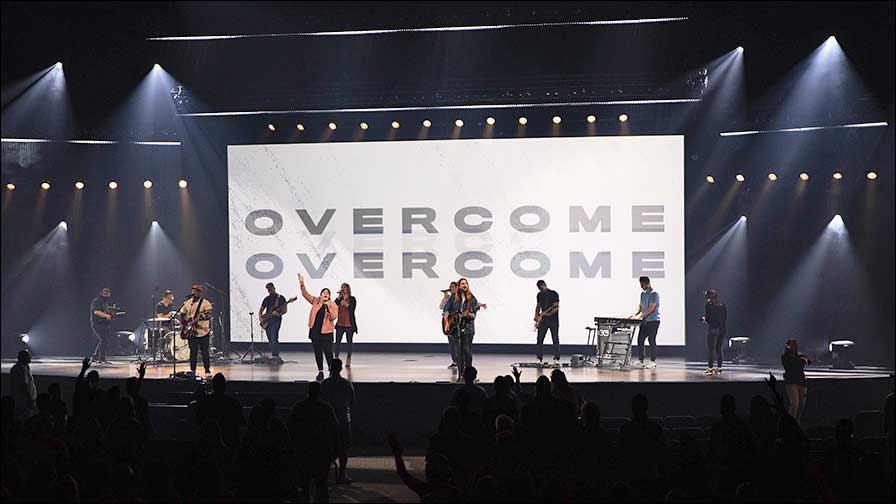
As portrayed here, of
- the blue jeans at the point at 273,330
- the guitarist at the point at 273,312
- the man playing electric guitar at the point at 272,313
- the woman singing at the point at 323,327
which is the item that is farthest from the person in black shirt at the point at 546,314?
the blue jeans at the point at 273,330

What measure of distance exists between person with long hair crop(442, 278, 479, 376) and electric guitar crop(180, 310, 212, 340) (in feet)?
11.8

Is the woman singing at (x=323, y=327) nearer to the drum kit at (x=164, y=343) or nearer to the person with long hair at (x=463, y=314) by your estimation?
the person with long hair at (x=463, y=314)

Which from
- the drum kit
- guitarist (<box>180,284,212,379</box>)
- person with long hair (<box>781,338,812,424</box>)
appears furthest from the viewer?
the drum kit

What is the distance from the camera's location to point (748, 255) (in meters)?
19.2

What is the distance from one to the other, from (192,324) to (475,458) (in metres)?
8.53

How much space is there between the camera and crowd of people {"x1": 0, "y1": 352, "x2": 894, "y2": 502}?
5441 millimetres

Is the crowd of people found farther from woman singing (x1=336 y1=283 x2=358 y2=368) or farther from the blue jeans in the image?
the blue jeans

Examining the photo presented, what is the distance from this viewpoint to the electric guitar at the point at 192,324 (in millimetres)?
14578

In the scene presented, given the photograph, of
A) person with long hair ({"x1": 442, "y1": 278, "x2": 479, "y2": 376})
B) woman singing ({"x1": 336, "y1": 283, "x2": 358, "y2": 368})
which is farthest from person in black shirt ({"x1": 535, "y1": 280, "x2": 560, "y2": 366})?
woman singing ({"x1": 336, "y1": 283, "x2": 358, "y2": 368})

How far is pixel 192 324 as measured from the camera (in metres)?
14.6

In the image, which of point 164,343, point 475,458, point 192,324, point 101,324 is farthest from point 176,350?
point 475,458

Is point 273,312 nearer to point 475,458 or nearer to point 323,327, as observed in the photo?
point 323,327

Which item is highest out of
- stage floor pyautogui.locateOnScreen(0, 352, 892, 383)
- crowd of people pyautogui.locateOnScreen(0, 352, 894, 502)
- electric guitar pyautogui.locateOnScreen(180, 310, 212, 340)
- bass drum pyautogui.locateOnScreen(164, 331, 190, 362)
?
electric guitar pyautogui.locateOnScreen(180, 310, 212, 340)

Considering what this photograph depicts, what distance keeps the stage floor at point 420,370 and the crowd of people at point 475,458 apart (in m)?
5.49
